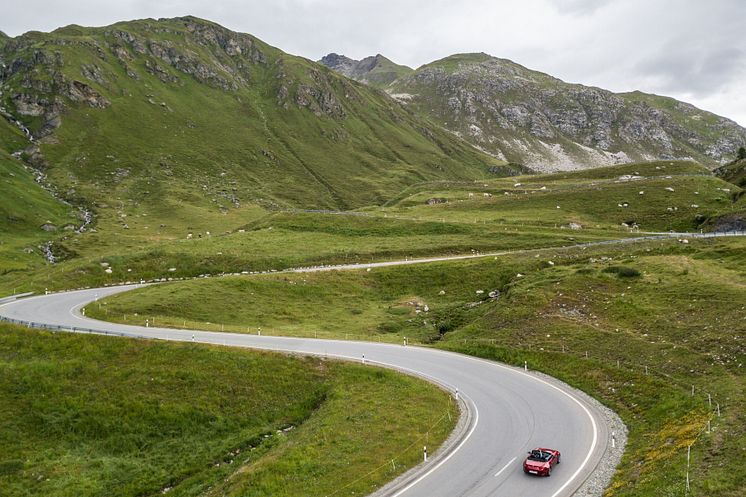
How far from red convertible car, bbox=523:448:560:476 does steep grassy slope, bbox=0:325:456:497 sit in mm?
6236

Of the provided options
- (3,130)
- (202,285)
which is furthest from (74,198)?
(202,285)

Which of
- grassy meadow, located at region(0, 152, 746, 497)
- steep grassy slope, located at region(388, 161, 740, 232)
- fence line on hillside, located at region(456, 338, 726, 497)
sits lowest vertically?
fence line on hillside, located at region(456, 338, 726, 497)

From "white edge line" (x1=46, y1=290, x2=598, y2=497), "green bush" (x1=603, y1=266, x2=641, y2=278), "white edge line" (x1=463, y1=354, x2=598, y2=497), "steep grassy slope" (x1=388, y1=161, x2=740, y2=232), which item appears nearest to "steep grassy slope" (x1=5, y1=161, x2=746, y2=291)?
"steep grassy slope" (x1=388, y1=161, x2=740, y2=232)

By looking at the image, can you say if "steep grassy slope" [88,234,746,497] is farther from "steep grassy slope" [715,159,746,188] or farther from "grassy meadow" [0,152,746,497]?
"steep grassy slope" [715,159,746,188]

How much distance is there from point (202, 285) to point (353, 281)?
20471 mm

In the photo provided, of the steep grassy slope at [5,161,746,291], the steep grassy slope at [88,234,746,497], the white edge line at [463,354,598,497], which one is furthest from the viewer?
the steep grassy slope at [5,161,746,291]

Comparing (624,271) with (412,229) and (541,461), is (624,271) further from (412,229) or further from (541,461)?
(412,229)

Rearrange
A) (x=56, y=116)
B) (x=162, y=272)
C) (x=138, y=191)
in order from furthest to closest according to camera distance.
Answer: (x=56, y=116), (x=138, y=191), (x=162, y=272)

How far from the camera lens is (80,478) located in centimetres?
3061

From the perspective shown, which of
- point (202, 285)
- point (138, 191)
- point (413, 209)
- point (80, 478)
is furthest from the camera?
point (138, 191)

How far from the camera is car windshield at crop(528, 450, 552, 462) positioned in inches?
993

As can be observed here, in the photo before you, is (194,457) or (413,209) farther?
(413,209)

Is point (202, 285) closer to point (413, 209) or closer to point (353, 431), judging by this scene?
point (353, 431)

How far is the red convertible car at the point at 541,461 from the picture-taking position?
24.7 meters
